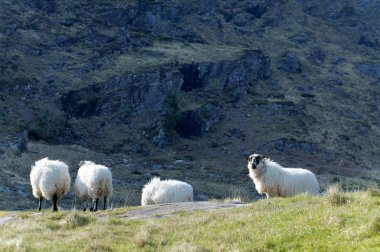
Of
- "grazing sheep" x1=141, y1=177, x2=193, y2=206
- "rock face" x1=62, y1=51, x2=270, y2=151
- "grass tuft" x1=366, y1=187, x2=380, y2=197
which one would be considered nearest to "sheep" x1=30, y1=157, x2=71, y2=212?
"grazing sheep" x1=141, y1=177, x2=193, y2=206

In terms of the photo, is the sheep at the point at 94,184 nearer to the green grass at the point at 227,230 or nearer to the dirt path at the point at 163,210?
the dirt path at the point at 163,210

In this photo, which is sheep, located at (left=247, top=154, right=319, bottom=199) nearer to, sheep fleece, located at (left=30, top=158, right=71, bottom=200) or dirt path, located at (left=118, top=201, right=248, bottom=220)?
dirt path, located at (left=118, top=201, right=248, bottom=220)

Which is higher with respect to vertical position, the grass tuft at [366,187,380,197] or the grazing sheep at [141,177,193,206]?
the grass tuft at [366,187,380,197]

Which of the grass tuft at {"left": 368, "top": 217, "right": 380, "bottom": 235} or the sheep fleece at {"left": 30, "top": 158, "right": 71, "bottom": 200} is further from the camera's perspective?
the sheep fleece at {"left": 30, "top": 158, "right": 71, "bottom": 200}

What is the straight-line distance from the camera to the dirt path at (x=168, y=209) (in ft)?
56.2

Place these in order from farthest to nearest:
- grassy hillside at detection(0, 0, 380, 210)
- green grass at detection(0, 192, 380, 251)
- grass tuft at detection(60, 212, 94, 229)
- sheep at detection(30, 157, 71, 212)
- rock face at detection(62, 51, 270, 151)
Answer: rock face at detection(62, 51, 270, 151) < grassy hillside at detection(0, 0, 380, 210) < sheep at detection(30, 157, 71, 212) < grass tuft at detection(60, 212, 94, 229) < green grass at detection(0, 192, 380, 251)

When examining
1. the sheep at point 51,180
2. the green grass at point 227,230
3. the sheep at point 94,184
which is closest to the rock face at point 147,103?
the sheep at point 94,184

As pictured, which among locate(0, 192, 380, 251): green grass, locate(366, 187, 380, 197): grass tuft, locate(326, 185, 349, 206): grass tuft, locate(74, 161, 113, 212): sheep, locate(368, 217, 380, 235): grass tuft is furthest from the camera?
locate(74, 161, 113, 212): sheep

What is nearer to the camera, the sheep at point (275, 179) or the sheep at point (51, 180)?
the sheep at point (275, 179)

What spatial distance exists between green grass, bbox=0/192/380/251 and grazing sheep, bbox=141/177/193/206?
928 cm

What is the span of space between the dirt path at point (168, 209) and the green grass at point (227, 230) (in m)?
0.87

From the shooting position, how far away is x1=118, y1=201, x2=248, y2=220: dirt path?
1714cm

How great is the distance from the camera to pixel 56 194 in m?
24.0

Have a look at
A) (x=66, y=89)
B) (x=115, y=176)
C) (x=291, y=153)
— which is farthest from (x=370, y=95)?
(x=115, y=176)
